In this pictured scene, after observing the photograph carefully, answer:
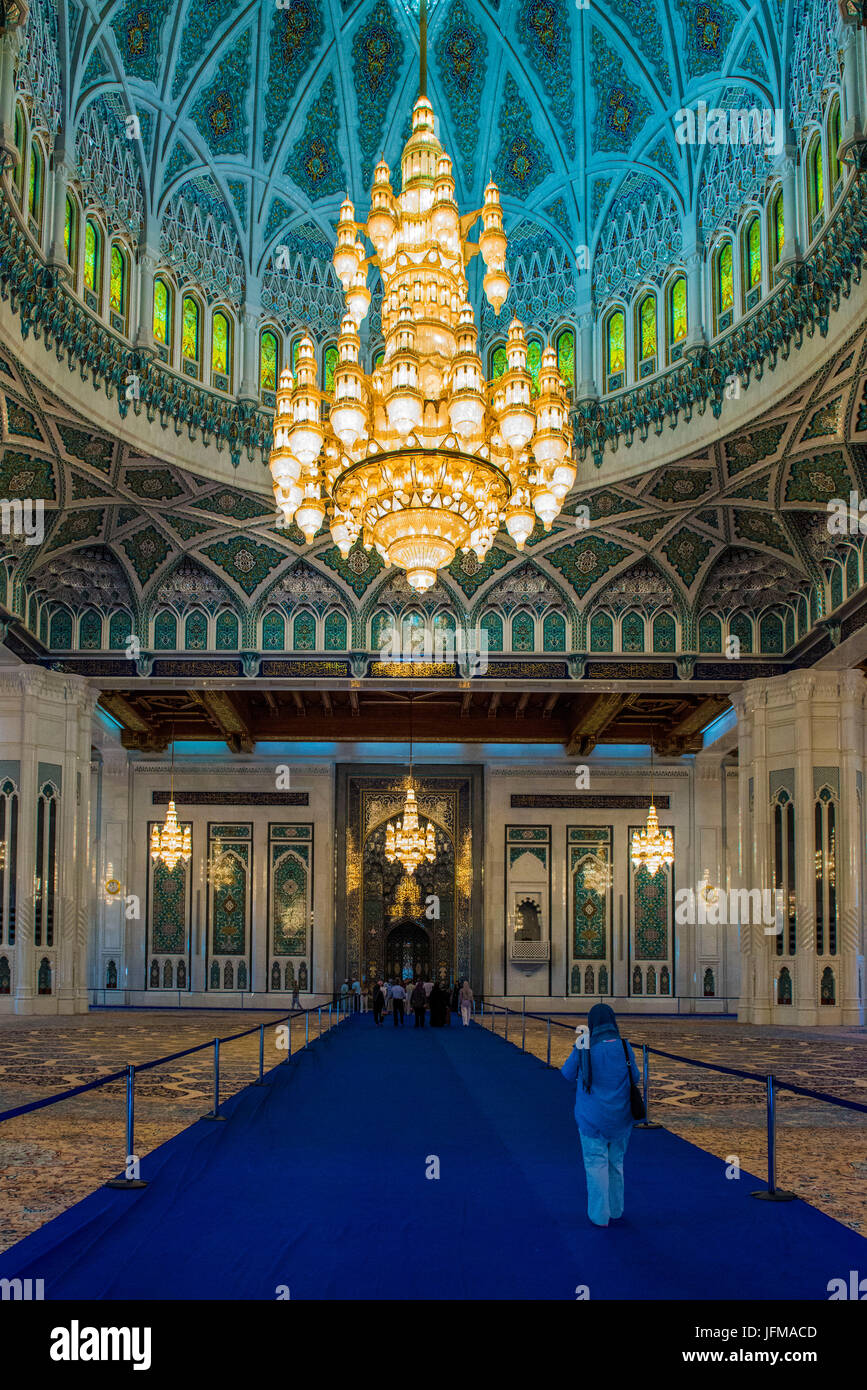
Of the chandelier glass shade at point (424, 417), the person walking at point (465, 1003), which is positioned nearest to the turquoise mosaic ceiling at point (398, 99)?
the chandelier glass shade at point (424, 417)

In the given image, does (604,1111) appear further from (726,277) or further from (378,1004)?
(378,1004)

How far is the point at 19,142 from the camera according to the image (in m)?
10.6

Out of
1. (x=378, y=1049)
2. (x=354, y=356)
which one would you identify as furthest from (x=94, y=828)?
(x=354, y=356)

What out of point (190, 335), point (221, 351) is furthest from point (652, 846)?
point (190, 335)

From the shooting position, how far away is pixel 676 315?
1362cm

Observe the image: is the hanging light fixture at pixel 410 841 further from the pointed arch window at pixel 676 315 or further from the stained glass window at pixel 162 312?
the pointed arch window at pixel 676 315

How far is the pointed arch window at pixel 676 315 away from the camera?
1345 centimetres

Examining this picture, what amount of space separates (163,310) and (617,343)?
5320 mm

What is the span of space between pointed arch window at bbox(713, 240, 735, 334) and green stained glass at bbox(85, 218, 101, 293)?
6.61 meters

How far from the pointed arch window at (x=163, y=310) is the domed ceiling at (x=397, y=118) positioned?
0.39 metres

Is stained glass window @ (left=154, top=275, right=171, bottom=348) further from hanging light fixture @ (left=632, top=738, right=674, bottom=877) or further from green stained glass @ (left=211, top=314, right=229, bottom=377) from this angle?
hanging light fixture @ (left=632, top=738, right=674, bottom=877)

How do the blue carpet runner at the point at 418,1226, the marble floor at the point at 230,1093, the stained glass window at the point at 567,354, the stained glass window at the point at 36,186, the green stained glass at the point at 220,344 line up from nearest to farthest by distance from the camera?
the blue carpet runner at the point at 418,1226 → the marble floor at the point at 230,1093 → the stained glass window at the point at 36,186 → the green stained glass at the point at 220,344 → the stained glass window at the point at 567,354
